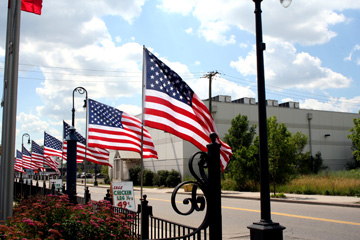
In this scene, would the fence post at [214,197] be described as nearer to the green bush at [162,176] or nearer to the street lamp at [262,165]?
the street lamp at [262,165]

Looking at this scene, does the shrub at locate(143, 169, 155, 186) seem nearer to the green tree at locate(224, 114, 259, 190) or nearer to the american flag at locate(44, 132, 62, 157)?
the green tree at locate(224, 114, 259, 190)

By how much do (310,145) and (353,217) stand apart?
136 ft

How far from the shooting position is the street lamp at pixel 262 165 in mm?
5098

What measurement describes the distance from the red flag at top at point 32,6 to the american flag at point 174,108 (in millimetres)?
3909

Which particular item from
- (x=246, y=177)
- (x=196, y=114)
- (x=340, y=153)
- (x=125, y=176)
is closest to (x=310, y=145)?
(x=340, y=153)

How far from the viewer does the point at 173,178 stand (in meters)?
46.6

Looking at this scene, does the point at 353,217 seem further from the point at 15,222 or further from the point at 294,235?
the point at 15,222

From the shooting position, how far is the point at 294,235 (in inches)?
459

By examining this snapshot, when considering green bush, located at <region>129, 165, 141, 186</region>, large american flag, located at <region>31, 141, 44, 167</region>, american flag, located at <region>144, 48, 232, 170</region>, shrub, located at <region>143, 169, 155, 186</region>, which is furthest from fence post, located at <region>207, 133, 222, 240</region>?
green bush, located at <region>129, 165, 141, 186</region>

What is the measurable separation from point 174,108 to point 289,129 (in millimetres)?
48907

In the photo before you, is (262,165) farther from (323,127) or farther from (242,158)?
(323,127)

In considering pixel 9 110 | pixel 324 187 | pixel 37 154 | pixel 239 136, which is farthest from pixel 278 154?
pixel 9 110

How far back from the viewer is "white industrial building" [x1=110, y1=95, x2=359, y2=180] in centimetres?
4841

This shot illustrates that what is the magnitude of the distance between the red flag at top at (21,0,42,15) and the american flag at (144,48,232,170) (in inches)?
154
